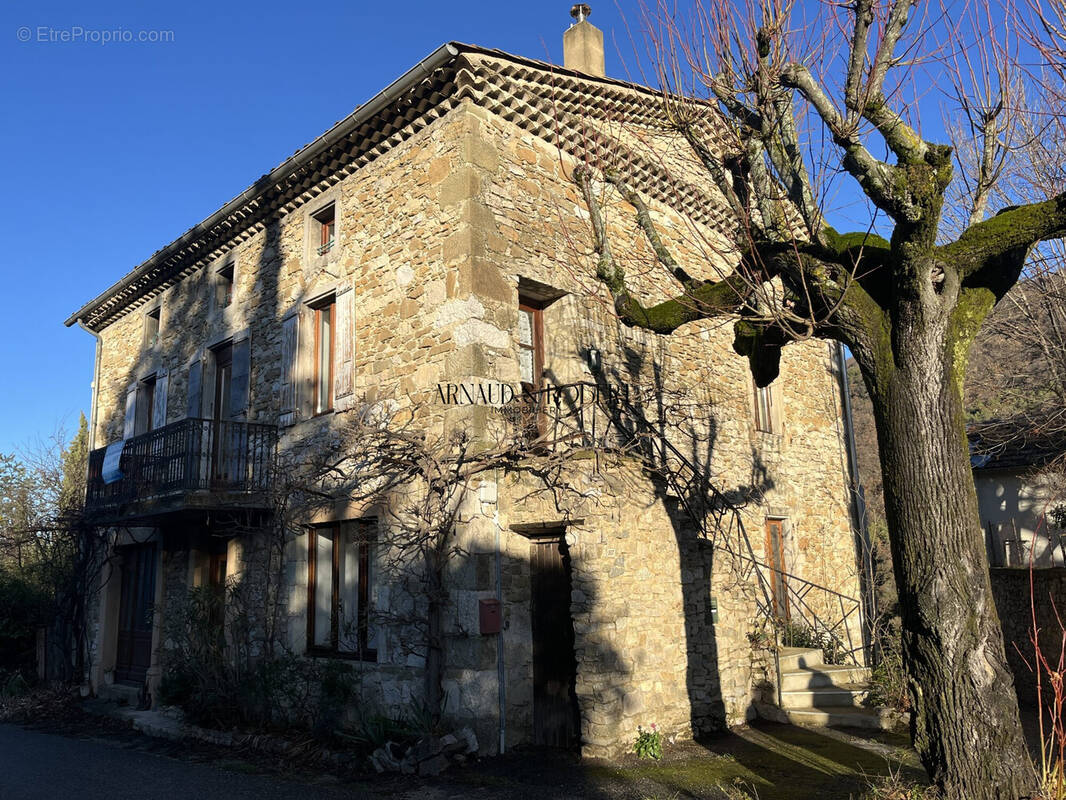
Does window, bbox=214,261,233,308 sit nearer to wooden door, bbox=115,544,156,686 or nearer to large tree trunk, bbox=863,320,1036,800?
wooden door, bbox=115,544,156,686

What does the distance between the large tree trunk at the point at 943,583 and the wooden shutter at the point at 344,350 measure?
5803mm

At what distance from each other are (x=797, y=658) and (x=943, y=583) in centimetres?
535

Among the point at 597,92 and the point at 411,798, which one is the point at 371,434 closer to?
the point at 411,798

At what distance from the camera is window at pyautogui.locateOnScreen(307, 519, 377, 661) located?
835 cm

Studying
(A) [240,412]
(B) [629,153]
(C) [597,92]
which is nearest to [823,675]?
(B) [629,153]

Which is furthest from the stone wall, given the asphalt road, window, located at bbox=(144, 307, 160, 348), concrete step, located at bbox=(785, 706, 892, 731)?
window, located at bbox=(144, 307, 160, 348)

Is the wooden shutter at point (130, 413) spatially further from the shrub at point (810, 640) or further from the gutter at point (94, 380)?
the shrub at point (810, 640)

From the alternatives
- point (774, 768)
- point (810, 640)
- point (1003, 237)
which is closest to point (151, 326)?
point (810, 640)

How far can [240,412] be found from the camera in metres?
10.5

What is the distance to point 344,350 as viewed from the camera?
29.7ft

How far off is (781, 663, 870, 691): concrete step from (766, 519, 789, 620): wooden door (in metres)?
1.10

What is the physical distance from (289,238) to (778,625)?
313 inches

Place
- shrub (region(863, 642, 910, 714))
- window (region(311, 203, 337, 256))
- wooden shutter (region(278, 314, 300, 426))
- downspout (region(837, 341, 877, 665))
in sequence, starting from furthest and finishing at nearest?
downspout (region(837, 341, 877, 665))
window (region(311, 203, 337, 256))
wooden shutter (region(278, 314, 300, 426))
shrub (region(863, 642, 910, 714))

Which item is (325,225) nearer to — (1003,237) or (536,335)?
(536,335)
